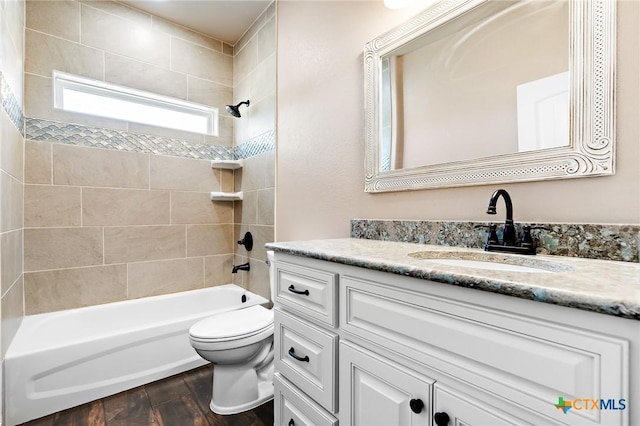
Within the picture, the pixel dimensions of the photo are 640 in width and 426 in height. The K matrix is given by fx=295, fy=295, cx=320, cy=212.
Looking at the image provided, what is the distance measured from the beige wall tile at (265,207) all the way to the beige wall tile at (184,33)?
155 centimetres

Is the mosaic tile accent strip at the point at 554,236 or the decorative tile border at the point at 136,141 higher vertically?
→ the decorative tile border at the point at 136,141

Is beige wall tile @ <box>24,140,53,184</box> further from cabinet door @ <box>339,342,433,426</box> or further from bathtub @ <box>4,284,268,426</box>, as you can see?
cabinet door @ <box>339,342,433,426</box>

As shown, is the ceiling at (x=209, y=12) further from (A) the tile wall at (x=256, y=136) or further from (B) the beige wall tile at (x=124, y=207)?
(B) the beige wall tile at (x=124, y=207)

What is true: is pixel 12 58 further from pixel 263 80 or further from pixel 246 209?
pixel 246 209

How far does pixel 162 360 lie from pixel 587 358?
2222mm

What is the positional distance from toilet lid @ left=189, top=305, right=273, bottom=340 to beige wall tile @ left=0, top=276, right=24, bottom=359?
35.6 inches

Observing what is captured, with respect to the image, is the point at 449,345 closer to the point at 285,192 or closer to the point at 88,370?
the point at 285,192

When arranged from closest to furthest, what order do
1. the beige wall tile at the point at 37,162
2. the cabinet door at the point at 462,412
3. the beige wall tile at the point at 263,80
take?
1. the cabinet door at the point at 462,412
2. the beige wall tile at the point at 37,162
3. the beige wall tile at the point at 263,80

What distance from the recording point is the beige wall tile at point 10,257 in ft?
4.72

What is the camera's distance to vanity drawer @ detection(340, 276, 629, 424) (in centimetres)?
45

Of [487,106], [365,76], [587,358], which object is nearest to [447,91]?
[487,106]

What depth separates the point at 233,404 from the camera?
162cm

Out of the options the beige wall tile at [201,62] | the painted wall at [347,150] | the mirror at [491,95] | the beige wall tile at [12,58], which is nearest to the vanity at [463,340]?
the painted wall at [347,150]

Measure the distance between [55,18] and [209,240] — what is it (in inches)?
77.5
